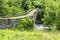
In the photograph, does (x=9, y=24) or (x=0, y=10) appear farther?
(x=0, y=10)

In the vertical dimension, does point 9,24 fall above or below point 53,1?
below

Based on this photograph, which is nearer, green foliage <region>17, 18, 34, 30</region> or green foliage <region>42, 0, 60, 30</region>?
green foliage <region>17, 18, 34, 30</region>

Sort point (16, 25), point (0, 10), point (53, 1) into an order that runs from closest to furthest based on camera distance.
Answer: point (16, 25)
point (53, 1)
point (0, 10)

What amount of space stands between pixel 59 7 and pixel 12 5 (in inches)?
476

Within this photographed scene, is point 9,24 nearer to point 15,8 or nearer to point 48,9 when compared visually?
point 48,9

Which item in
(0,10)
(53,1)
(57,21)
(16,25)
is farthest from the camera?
(0,10)

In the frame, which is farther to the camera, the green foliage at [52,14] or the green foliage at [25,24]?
the green foliage at [52,14]

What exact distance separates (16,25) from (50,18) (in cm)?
400

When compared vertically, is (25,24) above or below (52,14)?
below

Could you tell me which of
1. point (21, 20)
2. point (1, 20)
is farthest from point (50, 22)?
point (1, 20)

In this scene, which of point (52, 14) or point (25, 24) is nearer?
point (25, 24)

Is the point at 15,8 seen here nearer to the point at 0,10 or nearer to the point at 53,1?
the point at 0,10

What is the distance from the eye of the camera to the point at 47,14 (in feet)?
64.1

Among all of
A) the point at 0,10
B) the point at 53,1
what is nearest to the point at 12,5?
the point at 0,10
